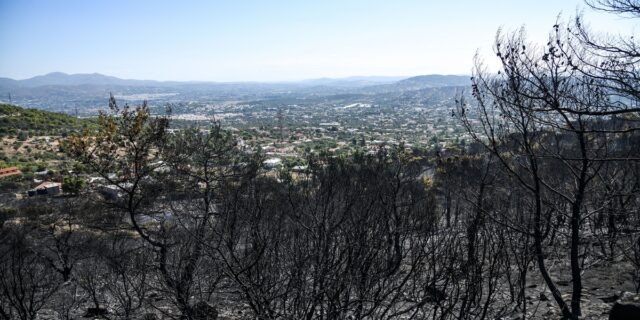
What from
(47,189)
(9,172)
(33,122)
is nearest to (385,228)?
(47,189)

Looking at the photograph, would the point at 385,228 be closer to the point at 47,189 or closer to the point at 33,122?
the point at 47,189

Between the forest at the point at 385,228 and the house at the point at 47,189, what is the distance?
10647 millimetres

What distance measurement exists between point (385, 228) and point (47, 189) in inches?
1119

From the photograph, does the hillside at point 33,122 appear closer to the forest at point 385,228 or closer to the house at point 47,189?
the house at point 47,189

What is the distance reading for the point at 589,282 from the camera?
33.8 ft

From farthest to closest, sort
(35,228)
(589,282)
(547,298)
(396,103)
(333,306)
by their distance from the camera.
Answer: (396,103), (35,228), (589,282), (547,298), (333,306)

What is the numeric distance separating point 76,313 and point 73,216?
19.6ft

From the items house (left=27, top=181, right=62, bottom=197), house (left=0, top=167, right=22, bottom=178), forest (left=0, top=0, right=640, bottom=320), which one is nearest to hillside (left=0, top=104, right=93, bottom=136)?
house (left=0, top=167, right=22, bottom=178)

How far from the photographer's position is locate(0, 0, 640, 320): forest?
493 cm

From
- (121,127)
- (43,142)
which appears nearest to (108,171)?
(121,127)

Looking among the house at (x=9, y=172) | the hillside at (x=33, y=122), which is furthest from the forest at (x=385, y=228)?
the hillside at (x=33, y=122)

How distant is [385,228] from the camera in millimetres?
6051

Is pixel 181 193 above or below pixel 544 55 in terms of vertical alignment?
below

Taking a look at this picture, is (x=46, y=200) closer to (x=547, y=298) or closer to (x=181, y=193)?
(x=181, y=193)
